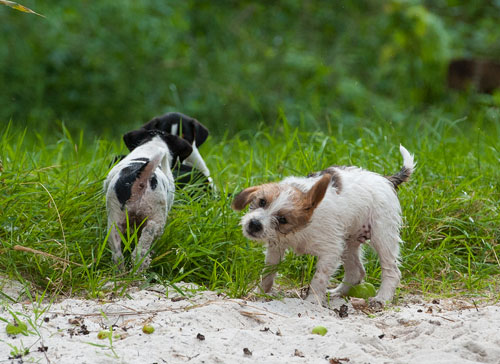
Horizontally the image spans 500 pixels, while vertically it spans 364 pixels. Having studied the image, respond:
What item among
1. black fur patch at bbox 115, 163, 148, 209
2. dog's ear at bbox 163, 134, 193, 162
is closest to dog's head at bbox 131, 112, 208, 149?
dog's ear at bbox 163, 134, 193, 162

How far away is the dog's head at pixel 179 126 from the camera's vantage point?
5898 mm

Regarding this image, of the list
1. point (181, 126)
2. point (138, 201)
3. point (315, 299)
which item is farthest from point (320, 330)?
point (181, 126)

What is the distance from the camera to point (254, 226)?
3889 mm

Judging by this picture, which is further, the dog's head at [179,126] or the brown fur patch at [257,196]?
the dog's head at [179,126]

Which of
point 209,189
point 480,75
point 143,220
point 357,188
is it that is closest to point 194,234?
point 143,220

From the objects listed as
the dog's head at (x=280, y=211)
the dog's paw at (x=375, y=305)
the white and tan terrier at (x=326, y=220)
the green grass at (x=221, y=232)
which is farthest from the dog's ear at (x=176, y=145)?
the dog's paw at (x=375, y=305)

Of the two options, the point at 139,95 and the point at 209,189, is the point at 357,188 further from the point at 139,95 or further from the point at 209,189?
the point at 139,95

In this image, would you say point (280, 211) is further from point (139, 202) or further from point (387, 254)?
point (139, 202)

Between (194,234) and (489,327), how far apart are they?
1.97 m

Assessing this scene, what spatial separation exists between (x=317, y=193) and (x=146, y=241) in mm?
1185

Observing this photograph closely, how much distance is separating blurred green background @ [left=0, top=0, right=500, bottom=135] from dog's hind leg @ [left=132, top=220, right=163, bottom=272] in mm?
6036

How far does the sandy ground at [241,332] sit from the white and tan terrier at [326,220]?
11.8 inches

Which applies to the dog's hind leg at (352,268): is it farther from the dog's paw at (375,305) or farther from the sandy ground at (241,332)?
the sandy ground at (241,332)

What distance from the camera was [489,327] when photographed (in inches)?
139
